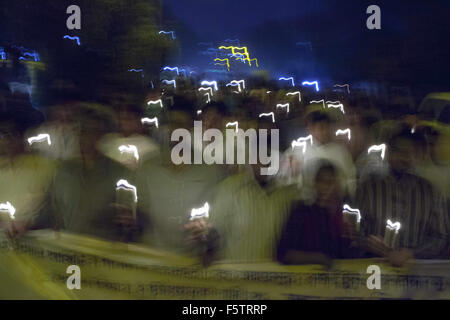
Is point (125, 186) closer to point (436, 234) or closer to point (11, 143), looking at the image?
point (11, 143)

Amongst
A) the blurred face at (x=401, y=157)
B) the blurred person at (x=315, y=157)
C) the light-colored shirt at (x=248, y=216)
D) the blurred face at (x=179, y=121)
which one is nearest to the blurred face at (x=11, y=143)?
the blurred face at (x=179, y=121)

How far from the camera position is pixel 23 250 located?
291 cm

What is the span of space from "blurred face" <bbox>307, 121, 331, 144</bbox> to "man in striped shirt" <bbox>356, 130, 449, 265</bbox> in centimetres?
40

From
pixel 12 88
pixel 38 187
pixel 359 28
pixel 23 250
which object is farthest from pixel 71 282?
pixel 359 28

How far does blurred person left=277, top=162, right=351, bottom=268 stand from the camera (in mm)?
2689

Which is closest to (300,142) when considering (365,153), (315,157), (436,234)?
(315,157)

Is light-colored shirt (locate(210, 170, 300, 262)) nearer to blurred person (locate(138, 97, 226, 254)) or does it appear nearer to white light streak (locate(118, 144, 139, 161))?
blurred person (locate(138, 97, 226, 254))

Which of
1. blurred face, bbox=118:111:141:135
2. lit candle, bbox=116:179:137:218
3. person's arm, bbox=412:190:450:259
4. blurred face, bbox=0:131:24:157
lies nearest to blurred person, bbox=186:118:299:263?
lit candle, bbox=116:179:137:218

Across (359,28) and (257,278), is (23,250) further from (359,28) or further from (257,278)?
(359,28)

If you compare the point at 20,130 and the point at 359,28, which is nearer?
the point at 359,28

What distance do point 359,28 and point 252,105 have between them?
2.57ft

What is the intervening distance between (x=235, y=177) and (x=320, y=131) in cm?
64

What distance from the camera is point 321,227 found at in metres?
2.72

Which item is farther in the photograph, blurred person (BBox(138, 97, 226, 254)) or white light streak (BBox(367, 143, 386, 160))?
blurred person (BBox(138, 97, 226, 254))
